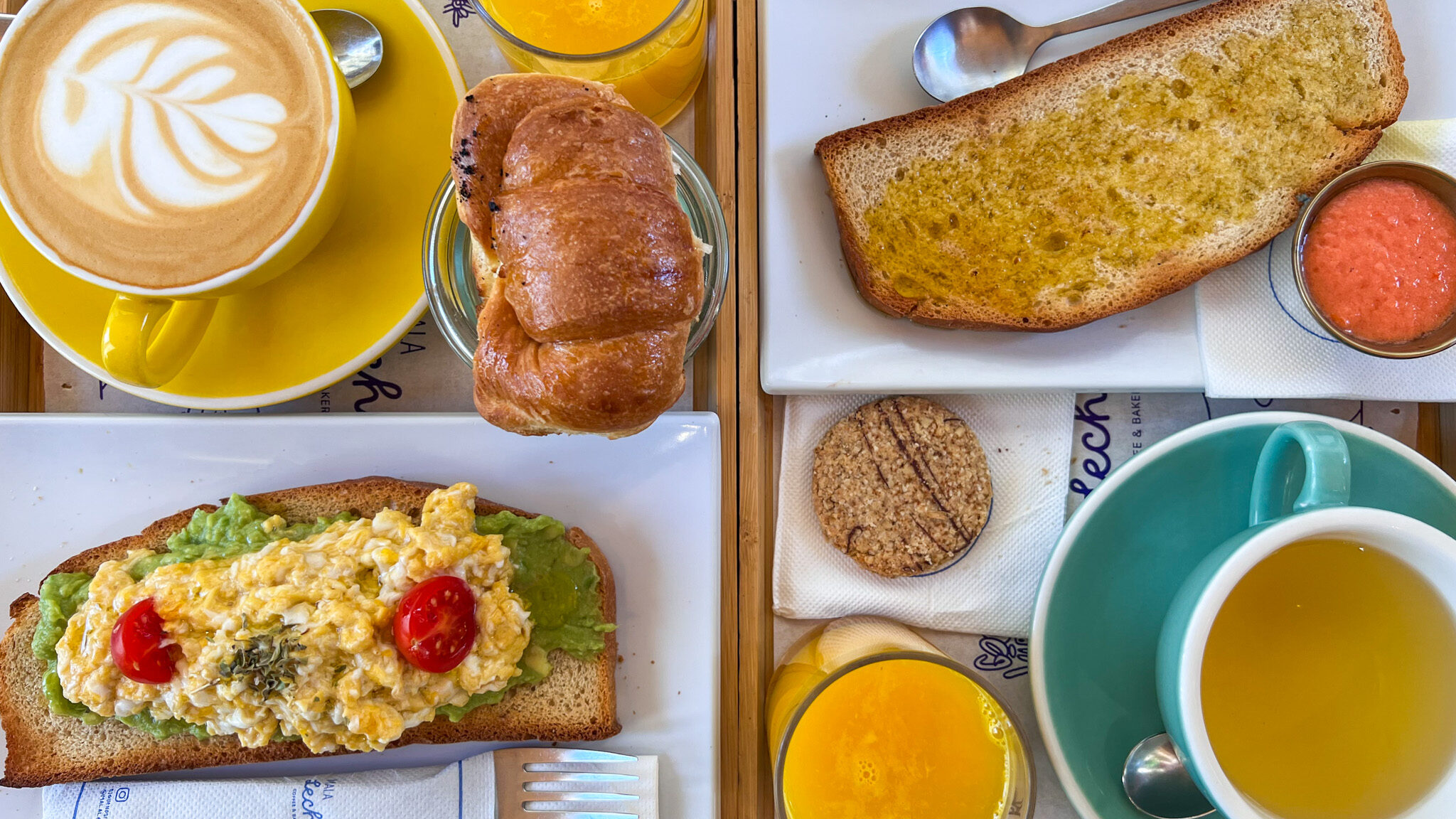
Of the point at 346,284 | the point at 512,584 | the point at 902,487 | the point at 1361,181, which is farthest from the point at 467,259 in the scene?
the point at 1361,181

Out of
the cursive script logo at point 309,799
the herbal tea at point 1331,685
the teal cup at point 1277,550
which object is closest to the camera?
the teal cup at point 1277,550

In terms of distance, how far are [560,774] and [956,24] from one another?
134 centimetres

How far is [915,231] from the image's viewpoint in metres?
1.33

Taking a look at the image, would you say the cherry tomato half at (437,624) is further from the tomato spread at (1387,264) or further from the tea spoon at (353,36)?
the tomato spread at (1387,264)

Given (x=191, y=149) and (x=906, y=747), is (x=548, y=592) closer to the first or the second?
(x=906, y=747)

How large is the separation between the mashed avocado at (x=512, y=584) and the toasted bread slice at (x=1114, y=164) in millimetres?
638

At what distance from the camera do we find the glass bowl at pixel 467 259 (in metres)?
1.13

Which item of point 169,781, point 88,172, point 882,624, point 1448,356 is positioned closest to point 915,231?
point 882,624

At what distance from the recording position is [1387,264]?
1.20 metres

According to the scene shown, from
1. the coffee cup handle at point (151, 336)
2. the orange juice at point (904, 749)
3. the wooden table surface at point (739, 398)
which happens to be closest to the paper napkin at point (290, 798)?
the wooden table surface at point (739, 398)

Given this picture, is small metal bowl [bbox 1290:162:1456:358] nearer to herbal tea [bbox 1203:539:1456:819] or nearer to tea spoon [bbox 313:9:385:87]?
herbal tea [bbox 1203:539:1456:819]

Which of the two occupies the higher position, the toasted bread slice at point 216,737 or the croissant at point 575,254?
the croissant at point 575,254

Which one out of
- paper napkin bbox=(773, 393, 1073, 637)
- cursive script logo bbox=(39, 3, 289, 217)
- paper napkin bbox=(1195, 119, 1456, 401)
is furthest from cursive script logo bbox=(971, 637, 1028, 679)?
cursive script logo bbox=(39, 3, 289, 217)

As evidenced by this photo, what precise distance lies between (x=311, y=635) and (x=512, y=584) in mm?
269
